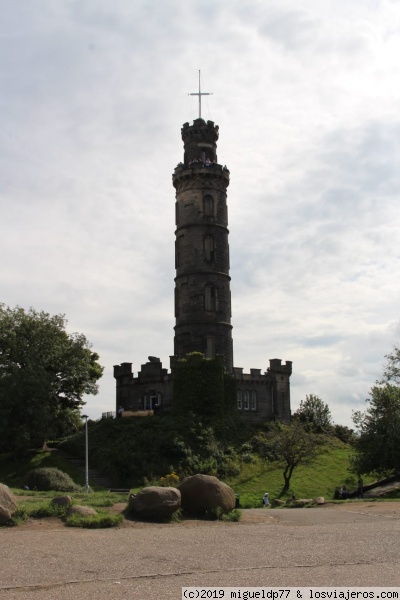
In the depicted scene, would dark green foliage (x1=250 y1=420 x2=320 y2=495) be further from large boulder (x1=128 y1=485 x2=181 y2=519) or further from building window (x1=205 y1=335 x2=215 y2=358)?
large boulder (x1=128 y1=485 x2=181 y2=519)

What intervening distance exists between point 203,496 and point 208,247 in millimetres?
38704

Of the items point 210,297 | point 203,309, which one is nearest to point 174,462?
point 203,309

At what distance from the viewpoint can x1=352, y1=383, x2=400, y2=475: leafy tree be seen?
3741 centimetres

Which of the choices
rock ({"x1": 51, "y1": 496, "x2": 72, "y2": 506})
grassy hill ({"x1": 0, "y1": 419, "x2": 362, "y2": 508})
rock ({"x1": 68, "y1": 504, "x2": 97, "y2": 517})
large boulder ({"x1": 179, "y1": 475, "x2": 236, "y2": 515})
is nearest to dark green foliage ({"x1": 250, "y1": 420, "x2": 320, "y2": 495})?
grassy hill ({"x1": 0, "y1": 419, "x2": 362, "y2": 508})

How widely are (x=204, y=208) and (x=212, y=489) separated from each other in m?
40.1

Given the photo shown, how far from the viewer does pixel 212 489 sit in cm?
2144

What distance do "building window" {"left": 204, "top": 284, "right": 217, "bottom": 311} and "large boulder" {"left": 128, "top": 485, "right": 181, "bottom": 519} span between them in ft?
122

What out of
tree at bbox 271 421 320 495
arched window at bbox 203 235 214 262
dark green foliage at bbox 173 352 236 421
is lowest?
tree at bbox 271 421 320 495

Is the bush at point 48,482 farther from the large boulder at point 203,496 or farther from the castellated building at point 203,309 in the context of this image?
the castellated building at point 203,309

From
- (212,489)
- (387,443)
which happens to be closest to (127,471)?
(387,443)

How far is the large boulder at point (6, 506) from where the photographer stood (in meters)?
18.4

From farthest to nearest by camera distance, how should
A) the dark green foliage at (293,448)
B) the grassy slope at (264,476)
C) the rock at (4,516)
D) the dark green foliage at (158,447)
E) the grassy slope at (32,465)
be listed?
the dark green foliage at (158,447), the dark green foliage at (293,448), the grassy slope at (264,476), the grassy slope at (32,465), the rock at (4,516)

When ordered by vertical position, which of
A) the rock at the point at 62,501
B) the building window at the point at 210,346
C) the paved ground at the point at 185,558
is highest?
the building window at the point at 210,346

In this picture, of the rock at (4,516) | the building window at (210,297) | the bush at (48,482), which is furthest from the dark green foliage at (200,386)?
the rock at (4,516)
